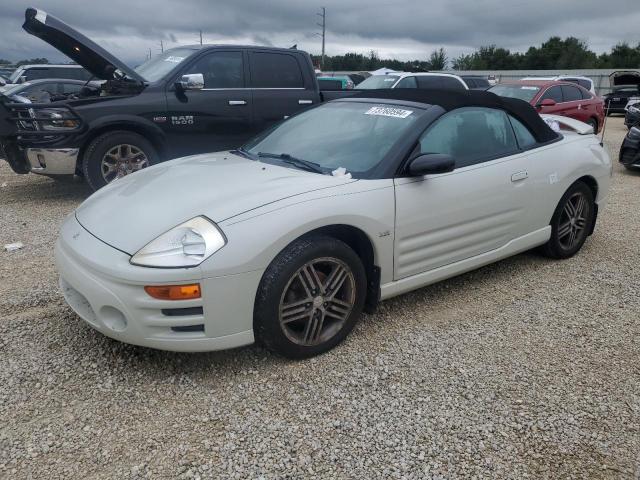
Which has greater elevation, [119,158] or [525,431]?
[119,158]

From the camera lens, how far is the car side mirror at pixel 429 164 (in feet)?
10.1

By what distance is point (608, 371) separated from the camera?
2.88 meters

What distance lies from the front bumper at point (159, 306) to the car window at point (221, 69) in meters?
4.38

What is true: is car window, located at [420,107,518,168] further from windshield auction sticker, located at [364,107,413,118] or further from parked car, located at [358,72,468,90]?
parked car, located at [358,72,468,90]

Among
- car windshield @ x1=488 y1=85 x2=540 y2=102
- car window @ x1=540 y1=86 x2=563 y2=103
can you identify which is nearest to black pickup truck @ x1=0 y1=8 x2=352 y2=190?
car windshield @ x1=488 y1=85 x2=540 y2=102

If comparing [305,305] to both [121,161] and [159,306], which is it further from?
[121,161]

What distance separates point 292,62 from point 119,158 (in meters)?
2.65

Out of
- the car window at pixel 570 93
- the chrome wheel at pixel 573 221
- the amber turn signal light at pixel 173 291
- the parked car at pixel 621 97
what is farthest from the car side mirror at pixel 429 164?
the parked car at pixel 621 97

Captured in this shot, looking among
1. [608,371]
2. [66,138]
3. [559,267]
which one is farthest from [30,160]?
[608,371]

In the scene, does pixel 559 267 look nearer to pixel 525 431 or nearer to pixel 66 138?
pixel 525 431

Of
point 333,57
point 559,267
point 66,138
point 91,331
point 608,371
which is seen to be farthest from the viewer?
point 333,57

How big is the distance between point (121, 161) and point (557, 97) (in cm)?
967

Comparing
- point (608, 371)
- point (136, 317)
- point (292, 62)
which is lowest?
point (608, 371)

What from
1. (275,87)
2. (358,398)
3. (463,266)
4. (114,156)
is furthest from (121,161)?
(358,398)
